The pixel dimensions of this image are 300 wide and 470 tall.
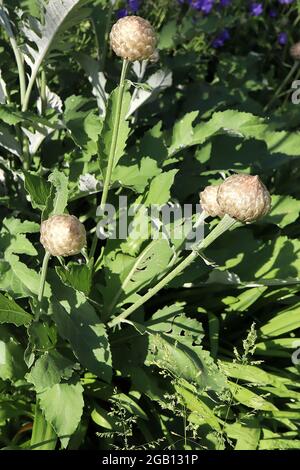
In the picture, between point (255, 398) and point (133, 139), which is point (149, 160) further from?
point (255, 398)

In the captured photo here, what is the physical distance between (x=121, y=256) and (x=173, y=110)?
0.95 m

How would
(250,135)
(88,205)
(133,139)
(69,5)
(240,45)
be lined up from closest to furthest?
(69,5) < (250,135) < (88,205) < (133,139) < (240,45)

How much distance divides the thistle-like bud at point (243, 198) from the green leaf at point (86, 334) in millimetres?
574

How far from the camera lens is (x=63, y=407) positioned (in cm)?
155

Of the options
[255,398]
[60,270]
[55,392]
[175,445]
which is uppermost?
[60,270]

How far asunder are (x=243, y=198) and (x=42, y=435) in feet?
2.72

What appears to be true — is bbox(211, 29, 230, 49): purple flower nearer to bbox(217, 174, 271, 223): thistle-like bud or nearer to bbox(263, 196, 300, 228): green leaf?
bbox(263, 196, 300, 228): green leaf

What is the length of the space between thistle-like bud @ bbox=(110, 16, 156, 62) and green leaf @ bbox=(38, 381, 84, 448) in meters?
0.82

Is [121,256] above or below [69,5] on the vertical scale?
below

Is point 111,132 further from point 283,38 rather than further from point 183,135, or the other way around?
point 283,38

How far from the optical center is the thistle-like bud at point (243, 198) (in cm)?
122

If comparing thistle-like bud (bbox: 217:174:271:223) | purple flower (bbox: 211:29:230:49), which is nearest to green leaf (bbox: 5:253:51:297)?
thistle-like bud (bbox: 217:174:271:223)

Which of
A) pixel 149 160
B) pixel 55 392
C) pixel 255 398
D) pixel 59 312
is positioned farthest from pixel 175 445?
pixel 149 160

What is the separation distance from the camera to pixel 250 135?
196cm
